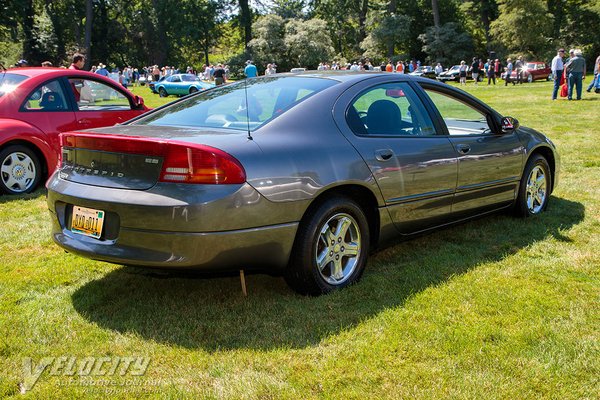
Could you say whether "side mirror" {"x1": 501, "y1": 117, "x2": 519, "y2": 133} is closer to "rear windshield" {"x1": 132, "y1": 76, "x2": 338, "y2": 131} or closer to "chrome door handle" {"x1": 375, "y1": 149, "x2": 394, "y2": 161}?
"chrome door handle" {"x1": 375, "y1": 149, "x2": 394, "y2": 161}

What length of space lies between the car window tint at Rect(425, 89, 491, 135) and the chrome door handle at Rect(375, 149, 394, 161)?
0.97m

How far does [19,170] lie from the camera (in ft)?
23.1

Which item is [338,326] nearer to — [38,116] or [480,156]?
[480,156]

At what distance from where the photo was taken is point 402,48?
61.2 m

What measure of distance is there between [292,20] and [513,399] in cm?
5681

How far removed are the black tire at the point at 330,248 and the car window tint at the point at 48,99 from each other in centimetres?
494

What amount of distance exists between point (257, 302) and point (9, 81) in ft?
17.5

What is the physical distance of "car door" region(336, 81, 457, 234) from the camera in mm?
4051

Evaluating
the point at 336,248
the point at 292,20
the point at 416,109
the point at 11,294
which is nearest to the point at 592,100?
the point at 416,109

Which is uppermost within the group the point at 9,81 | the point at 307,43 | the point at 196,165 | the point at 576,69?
the point at 307,43

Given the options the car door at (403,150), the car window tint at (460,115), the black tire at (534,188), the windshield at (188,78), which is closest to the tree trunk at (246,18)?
the windshield at (188,78)

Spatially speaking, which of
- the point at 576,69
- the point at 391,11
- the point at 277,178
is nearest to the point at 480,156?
the point at 277,178

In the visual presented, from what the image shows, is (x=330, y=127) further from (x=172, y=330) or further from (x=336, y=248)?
(x=172, y=330)

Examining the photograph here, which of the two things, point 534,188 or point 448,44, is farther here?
point 448,44
